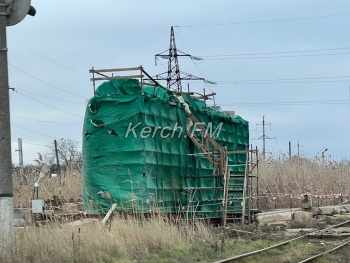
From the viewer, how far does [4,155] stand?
9.09m

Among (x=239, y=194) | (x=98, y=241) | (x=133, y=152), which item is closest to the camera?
(x=98, y=241)

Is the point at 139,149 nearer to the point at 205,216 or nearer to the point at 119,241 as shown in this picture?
the point at 205,216

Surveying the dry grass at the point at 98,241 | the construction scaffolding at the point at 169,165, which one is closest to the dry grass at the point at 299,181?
the construction scaffolding at the point at 169,165

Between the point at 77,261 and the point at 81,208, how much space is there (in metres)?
8.87

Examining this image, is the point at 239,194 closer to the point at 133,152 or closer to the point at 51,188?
the point at 51,188

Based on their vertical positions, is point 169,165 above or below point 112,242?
above

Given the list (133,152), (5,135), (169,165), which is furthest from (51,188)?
(5,135)

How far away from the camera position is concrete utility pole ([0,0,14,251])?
9102mm

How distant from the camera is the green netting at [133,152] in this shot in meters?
17.1

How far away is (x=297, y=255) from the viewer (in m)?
13.1

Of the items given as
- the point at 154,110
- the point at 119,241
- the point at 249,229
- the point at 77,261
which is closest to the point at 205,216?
the point at 249,229

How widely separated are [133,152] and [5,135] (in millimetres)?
8361

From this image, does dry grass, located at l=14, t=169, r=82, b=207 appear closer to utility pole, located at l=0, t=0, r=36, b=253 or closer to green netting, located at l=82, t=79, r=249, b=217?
green netting, located at l=82, t=79, r=249, b=217

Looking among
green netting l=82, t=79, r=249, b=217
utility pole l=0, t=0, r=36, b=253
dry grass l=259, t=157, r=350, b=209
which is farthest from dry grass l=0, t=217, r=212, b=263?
dry grass l=259, t=157, r=350, b=209
